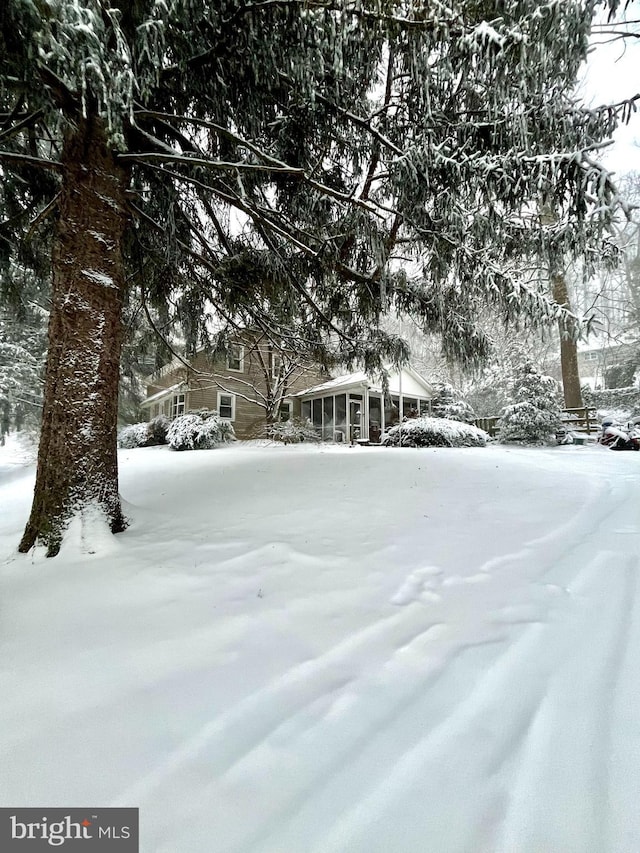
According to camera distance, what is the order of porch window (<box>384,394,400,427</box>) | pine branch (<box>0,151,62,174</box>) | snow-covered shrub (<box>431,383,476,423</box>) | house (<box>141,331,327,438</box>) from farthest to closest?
porch window (<box>384,394,400,427</box>)
snow-covered shrub (<box>431,383,476,423</box>)
house (<box>141,331,327,438</box>)
pine branch (<box>0,151,62,174</box>)

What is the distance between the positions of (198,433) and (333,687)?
337 inches

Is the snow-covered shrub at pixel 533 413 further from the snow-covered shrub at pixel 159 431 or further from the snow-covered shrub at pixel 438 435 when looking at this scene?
the snow-covered shrub at pixel 159 431

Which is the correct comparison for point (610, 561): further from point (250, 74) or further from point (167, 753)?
point (250, 74)

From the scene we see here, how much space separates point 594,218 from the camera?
2.64 meters

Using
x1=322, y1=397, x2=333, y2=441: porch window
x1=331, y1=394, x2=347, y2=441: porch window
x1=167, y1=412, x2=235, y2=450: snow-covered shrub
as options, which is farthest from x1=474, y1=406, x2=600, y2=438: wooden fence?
x1=167, y1=412, x2=235, y2=450: snow-covered shrub

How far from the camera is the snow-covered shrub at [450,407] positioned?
42.0 feet

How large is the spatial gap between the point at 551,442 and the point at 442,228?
9.07m

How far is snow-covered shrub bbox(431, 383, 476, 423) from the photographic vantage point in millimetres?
12812

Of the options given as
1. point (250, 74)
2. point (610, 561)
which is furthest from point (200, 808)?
point (250, 74)

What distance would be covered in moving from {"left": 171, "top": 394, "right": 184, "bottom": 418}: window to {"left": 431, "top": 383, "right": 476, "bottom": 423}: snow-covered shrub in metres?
9.26

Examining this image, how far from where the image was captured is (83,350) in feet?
9.08

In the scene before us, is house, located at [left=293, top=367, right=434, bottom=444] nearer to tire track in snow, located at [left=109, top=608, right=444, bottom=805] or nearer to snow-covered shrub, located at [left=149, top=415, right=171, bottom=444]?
snow-covered shrub, located at [left=149, top=415, right=171, bottom=444]

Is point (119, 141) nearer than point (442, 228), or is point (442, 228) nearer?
point (119, 141)

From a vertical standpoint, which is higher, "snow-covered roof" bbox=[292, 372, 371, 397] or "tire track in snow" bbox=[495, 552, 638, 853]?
"snow-covered roof" bbox=[292, 372, 371, 397]
